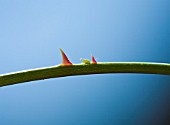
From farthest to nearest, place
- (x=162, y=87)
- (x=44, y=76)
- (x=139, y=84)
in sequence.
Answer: (x=162, y=87) < (x=139, y=84) < (x=44, y=76)

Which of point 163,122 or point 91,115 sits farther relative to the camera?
point 163,122

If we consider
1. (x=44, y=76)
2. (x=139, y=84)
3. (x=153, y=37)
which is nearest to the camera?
(x=44, y=76)

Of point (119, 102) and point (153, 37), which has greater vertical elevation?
point (153, 37)

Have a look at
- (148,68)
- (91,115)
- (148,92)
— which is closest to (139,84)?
(148,92)

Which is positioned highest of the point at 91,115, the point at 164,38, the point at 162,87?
the point at 164,38

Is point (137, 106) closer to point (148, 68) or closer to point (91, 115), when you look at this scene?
point (91, 115)

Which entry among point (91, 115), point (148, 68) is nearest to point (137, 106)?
point (91, 115)
